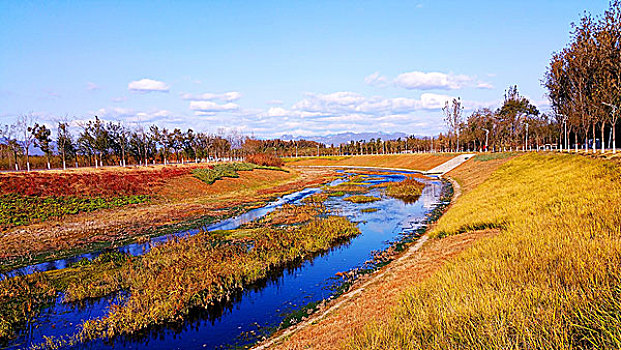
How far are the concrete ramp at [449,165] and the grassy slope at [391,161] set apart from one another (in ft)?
7.29

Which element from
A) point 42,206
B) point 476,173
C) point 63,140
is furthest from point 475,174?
point 63,140

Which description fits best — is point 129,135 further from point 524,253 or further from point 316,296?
point 524,253

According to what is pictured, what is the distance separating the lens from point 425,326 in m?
4.83

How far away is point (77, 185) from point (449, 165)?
55.8 metres

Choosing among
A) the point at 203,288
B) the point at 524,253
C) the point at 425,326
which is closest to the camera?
the point at 425,326

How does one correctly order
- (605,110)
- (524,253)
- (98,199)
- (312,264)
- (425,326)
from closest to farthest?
(425,326)
(524,253)
(312,264)
(98,199)
(605,110)

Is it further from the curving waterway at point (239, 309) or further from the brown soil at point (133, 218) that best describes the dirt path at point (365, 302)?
the brown soil at point (133, 218)

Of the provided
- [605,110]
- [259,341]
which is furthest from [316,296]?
[605,110]

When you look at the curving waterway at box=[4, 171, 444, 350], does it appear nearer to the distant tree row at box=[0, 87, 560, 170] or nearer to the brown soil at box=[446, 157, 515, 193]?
the brown soil at box=[446, 157, 515, 193]

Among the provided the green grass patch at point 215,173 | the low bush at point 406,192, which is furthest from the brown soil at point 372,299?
the green grass patch at point 215,173

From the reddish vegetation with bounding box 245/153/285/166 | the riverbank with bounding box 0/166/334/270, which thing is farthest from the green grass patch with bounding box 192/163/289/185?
the reddish vegetation with bounding box 245/153/285/166

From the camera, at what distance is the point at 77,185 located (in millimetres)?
28391

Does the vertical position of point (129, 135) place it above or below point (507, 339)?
above

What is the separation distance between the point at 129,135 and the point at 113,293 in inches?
3032
